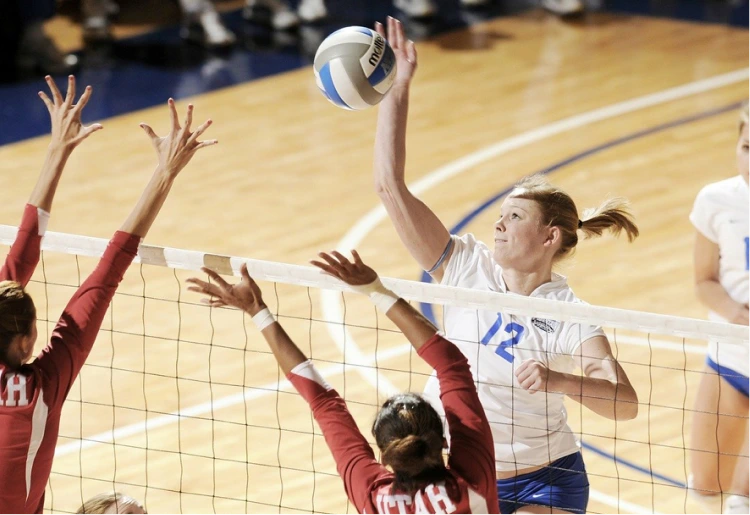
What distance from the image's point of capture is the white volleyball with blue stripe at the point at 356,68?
5.28 metres

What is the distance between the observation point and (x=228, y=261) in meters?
4.48

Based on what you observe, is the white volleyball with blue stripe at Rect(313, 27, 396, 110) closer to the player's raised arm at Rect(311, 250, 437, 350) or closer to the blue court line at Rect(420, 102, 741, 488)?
the player's raised arm at Rect(311, 250, 437, 350)

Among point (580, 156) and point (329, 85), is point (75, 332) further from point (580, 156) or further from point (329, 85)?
point (580, 156)

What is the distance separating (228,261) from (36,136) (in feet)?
25.9

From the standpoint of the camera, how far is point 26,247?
13.8 ft

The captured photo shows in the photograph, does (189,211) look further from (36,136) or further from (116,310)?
(36,136)

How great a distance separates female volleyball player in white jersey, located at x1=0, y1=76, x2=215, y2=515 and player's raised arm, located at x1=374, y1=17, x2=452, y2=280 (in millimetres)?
749

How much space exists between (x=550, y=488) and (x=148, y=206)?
1745 millimetres

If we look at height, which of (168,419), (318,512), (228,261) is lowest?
(318,512)

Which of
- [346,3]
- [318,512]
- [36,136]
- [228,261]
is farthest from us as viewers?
[346,3]

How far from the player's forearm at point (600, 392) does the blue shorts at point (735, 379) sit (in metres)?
1.00

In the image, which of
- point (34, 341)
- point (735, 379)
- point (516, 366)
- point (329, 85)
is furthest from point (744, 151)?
point (34, 341)

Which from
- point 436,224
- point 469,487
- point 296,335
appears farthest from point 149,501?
point 469,487

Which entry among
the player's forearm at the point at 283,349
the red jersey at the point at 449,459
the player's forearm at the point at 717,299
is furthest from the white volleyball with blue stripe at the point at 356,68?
the red jersey at the point at 449,459
